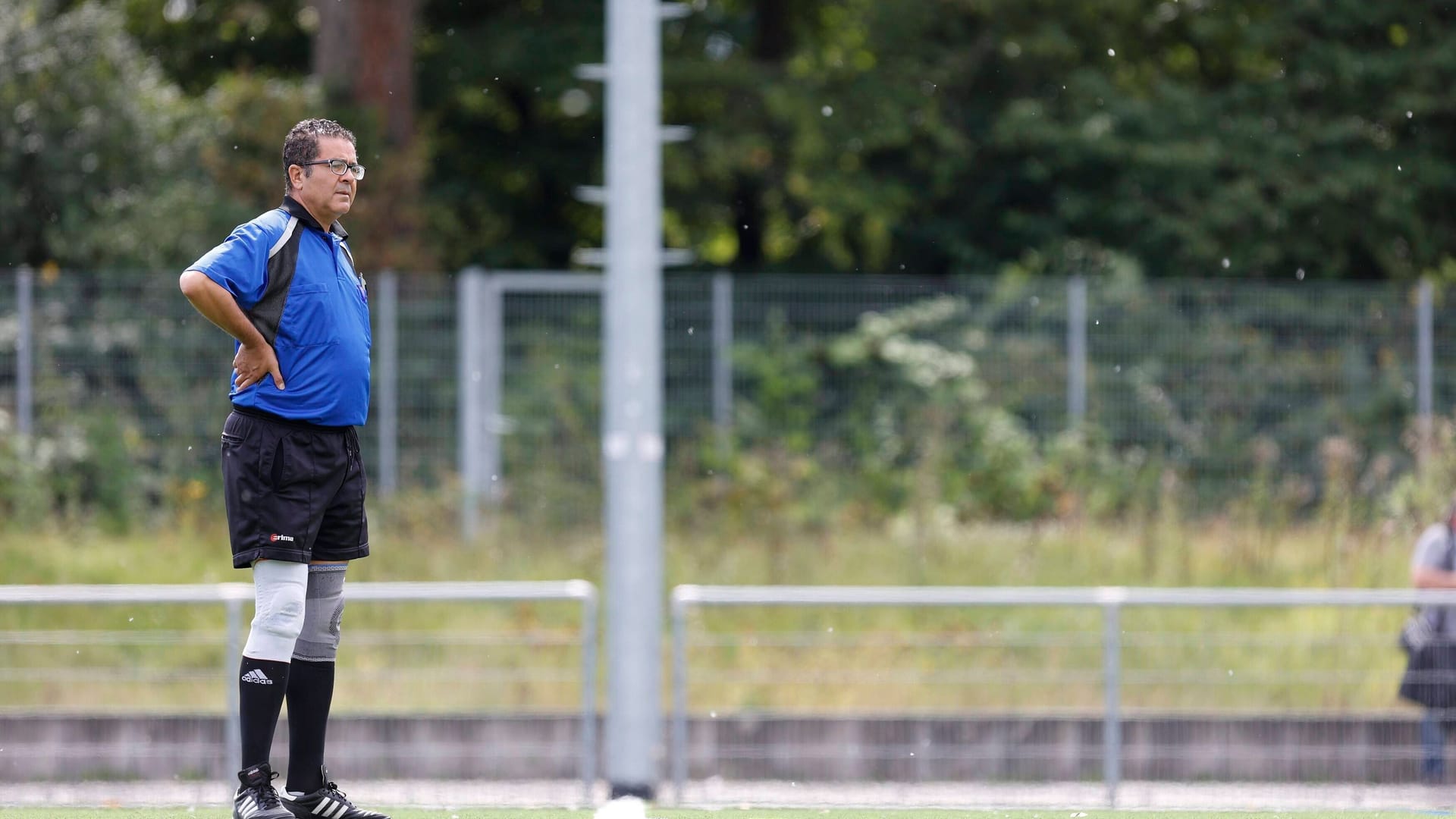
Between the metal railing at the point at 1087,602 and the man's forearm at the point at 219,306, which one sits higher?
the man's forearm at the point at 219,306

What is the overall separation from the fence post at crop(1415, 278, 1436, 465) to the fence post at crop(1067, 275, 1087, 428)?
7.46 ft

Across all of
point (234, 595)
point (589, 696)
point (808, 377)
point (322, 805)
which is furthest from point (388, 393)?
point (322, 805)

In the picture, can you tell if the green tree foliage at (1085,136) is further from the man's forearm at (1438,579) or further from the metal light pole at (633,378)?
the metal light pole at (633,378)

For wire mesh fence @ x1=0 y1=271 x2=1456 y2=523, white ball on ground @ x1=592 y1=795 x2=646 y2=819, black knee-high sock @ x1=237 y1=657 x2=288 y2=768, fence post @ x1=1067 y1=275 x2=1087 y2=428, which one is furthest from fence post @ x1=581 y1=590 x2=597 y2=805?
fence post @ x1=1067 y1=275 x2=1087 y2=428

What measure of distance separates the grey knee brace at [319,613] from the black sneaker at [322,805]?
0.30 m

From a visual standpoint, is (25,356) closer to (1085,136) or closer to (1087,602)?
(1087,602)

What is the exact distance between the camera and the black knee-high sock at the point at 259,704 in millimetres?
4590

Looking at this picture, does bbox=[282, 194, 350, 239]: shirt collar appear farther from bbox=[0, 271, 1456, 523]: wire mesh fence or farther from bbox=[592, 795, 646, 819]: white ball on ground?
bbox=[0, 271, 1456, 523]: wire mesh fence

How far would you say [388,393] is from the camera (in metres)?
13.0

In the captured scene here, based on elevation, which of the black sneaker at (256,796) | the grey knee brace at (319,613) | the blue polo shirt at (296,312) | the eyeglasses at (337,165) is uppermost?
the eyeglasses at (337,165)

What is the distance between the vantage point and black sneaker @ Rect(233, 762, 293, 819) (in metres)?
4.55

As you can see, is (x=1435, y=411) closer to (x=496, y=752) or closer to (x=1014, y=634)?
(x=1014, y=634)

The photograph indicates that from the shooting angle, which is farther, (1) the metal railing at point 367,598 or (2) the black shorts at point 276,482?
(1) the metal railing at point 367,598

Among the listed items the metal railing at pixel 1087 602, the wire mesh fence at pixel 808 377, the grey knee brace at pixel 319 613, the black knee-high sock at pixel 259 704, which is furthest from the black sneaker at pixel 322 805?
the wire mesh fence at pixel 808 377
